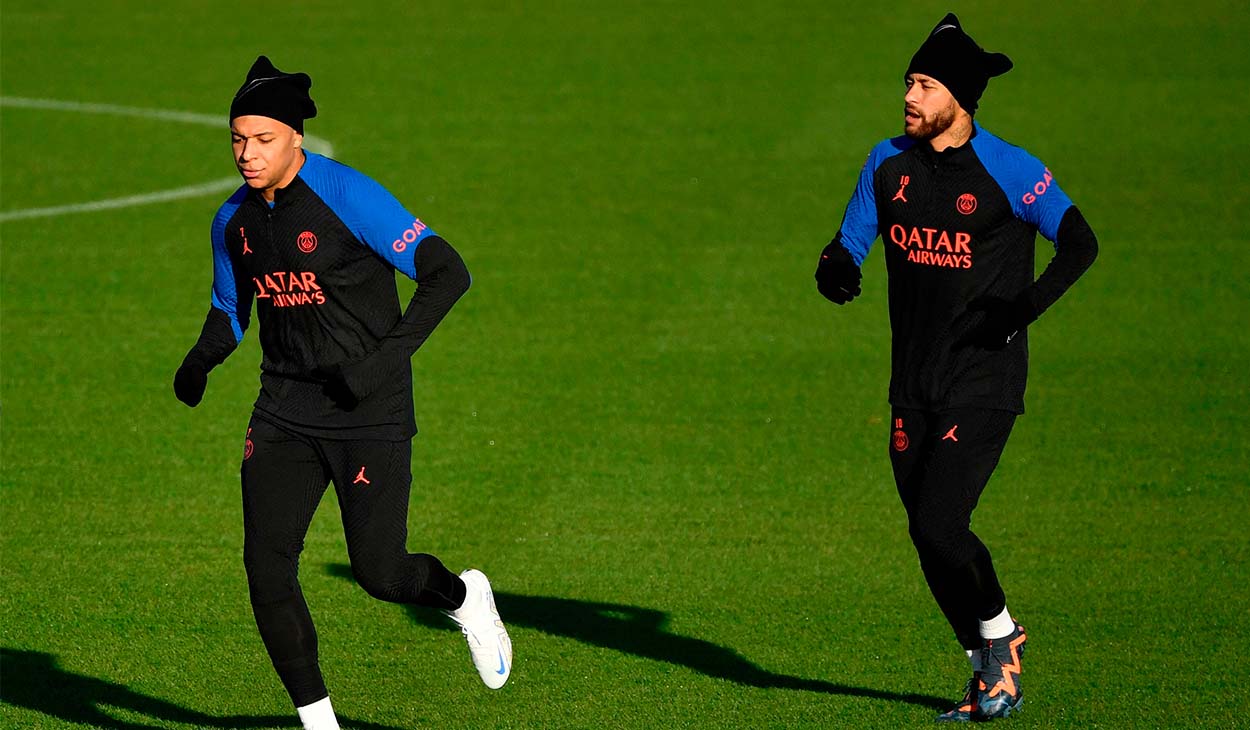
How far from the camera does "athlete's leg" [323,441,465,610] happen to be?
263 inches

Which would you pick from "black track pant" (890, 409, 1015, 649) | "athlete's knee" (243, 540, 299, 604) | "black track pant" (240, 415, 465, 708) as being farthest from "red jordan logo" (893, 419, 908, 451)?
"athlete's knee" (243, 540, 299, 604)

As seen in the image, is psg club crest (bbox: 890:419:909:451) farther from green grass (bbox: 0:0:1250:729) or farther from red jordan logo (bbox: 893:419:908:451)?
green grass (bbox: 0:0:1250:729)

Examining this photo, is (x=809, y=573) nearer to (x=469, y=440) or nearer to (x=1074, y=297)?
(x=469, y=440)

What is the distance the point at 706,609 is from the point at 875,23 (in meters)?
16.6

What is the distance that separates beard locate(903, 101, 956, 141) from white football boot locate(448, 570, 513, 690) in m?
2.44

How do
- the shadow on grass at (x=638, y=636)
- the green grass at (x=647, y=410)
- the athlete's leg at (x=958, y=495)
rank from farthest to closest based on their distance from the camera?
the green grass at (x=647, y=410)
the shadow on grass at (x=638, y=636)
the athlete's leg at (x=958, y=495)

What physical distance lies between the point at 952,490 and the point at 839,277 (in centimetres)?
91

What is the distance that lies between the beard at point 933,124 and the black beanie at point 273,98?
2.22 metres

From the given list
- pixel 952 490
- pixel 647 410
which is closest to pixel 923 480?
pixel 952 490

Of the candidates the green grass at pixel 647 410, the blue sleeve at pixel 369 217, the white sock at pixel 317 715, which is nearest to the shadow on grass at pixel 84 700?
the green grass at pixel 647 410

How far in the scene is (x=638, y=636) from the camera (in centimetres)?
838

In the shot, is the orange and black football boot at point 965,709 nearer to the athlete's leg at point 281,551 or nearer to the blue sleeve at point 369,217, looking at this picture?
the athlete's leg at point 281,551

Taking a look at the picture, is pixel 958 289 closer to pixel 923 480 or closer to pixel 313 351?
pixel 923 480

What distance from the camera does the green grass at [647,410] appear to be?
26.1ft
